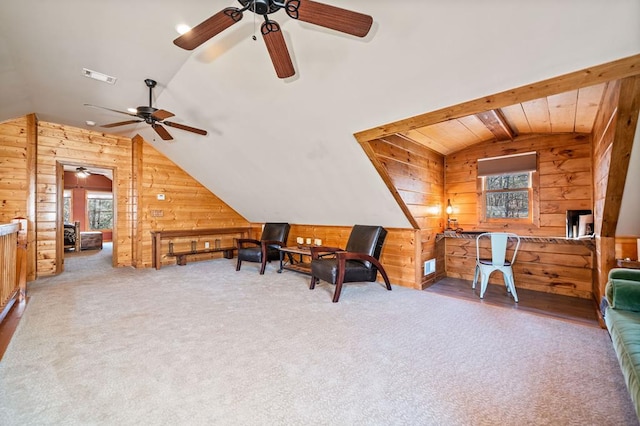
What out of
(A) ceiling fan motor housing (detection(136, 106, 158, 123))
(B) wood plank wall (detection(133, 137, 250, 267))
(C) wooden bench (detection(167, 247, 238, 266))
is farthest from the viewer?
(C) wooden bench (detection(167, 247, 238, 266))

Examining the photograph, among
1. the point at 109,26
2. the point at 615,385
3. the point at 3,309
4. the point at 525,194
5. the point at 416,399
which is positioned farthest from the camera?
the point at 525,194

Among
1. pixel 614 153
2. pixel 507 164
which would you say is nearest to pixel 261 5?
pixel 614 153

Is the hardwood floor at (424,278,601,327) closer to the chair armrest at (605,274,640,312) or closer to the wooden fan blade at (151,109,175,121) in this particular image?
the chair armrest at (605,274,640,312)

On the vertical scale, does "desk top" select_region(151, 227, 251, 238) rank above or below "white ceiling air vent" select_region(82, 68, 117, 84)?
below

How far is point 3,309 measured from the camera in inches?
104

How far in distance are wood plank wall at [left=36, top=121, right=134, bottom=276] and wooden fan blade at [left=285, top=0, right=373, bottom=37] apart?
5.51 m

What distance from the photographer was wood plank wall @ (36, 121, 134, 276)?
454 cm

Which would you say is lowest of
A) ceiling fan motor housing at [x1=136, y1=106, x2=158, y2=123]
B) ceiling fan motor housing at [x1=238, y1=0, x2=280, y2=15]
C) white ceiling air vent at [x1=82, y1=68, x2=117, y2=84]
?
ceiling fan motor housing at [x1=238, y1=0, x2=280, y2=15]

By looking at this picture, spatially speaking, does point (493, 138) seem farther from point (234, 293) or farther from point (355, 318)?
point (234, 293)

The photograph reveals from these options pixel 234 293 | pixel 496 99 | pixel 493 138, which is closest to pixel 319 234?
pixel 234 293

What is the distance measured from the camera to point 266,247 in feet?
15.9

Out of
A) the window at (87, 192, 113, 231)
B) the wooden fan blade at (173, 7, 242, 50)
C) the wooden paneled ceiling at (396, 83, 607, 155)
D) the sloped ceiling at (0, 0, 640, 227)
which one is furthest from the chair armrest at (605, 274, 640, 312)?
the window at (87, 192, 113, 231)

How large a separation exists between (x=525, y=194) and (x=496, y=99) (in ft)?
9.14

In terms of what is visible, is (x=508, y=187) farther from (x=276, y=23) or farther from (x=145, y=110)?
(x=145, y=110)
